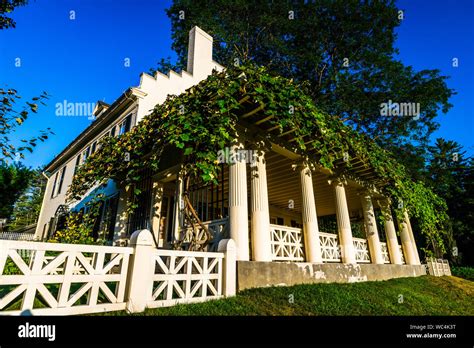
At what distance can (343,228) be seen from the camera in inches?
343

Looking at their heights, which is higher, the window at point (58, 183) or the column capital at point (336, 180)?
the window at point (58, 183)

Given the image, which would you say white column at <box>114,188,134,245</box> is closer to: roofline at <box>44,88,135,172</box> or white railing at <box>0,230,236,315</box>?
roofline at <box>44,88,135,172</box>

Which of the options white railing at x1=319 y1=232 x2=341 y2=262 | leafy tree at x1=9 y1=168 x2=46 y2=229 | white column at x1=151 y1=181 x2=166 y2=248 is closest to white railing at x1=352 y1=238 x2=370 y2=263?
white railing at x1=319 y1=232 x2=341 y2=262

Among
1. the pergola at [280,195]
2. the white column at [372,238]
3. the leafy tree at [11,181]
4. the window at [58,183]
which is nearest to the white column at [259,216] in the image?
the pergola at [280,195]

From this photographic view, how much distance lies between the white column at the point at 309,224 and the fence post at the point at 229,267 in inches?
118

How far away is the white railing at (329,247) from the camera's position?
832 centimetres

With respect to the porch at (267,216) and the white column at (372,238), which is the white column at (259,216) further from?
the white column at (372,238)

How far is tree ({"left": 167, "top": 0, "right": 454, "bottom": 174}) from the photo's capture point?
61.3ft

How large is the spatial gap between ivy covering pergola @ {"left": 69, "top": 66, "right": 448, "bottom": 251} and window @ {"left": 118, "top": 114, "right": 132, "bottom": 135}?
256 cm

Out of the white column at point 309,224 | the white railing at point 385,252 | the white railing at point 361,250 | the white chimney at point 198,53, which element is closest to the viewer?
the white column at point 309,224

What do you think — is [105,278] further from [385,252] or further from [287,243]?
[385,252]

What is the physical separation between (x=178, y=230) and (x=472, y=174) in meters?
32.8

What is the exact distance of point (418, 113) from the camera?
18.9 meters
